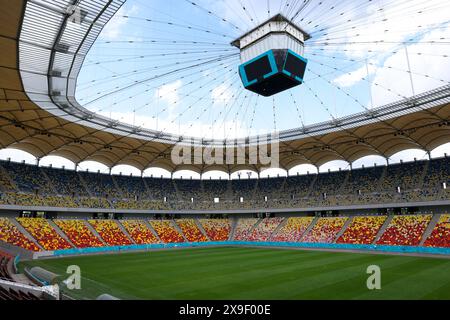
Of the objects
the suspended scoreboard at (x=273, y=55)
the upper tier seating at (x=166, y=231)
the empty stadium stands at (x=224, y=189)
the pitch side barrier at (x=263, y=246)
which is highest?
the suspended scoreboard at (x=273, y=55)

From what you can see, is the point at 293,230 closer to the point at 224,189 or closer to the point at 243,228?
the point at 243,228

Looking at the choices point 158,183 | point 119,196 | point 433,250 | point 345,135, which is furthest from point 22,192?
point 433,250

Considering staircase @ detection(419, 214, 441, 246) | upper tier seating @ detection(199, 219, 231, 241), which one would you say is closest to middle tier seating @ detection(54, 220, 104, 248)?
upper tier seating @ detection(199, 219, 231, 241)

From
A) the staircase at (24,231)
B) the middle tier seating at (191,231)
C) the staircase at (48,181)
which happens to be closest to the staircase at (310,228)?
the middle tier seating at (191,231)

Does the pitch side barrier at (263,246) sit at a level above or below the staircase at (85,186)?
below

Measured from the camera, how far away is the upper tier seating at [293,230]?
53.9 meters

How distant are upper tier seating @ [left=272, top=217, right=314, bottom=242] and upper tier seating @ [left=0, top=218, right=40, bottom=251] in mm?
36632

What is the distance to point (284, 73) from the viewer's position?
2014 cm

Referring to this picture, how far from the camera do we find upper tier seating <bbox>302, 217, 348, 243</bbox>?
50241 millimetres

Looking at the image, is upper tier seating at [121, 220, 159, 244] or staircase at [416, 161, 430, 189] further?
upper tier seating at [121, 220, 159, 244]

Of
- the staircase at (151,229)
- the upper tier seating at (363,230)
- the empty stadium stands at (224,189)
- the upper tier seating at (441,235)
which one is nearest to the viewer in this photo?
the upper tier seating at (441,235)

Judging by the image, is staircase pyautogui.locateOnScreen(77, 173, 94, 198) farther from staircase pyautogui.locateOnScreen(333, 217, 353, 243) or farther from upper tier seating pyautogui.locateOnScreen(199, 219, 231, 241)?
staircase pyautogui.locateOnScreen(333, 217, 353, 243)

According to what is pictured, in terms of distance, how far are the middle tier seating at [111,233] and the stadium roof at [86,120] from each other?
12197 mm

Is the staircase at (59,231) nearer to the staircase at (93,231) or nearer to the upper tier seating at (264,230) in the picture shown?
the staircase at (93,231)
